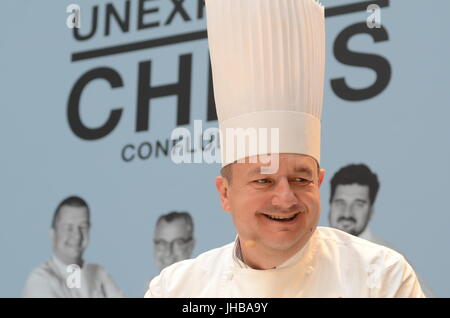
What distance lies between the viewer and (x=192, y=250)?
3.68 m

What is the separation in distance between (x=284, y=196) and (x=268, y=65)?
0.37 metres

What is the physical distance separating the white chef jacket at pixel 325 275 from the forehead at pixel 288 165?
214mm

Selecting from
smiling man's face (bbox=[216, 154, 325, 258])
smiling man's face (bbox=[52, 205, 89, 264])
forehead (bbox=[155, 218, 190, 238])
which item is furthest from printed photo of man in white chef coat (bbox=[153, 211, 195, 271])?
smiling man's face (bbox=[216, 154, 325, 258])

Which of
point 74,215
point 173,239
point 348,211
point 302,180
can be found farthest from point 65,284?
point 302,180

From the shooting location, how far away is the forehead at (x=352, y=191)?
3.30 meters

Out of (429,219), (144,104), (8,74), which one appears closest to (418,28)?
(429,219)

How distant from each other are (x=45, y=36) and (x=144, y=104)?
2.52ft

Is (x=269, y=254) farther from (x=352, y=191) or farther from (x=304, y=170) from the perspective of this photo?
(x=352, y=191)

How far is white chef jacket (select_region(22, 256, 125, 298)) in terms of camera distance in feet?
12.6

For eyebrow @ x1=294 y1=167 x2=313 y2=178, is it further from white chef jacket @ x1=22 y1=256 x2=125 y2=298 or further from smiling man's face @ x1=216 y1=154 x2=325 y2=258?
white chef jacket @ x1=22 y1=256 x2=125 y2=298

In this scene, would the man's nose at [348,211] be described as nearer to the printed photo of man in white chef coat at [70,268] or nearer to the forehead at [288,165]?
the printed photo of man in white chef coat at [70,268]

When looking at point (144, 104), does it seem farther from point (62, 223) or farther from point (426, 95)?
point (426, 95)

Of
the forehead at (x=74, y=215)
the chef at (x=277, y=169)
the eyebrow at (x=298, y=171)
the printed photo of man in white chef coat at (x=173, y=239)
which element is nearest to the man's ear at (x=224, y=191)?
the chef at (x=277, y=169)

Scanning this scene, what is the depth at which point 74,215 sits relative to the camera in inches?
157
